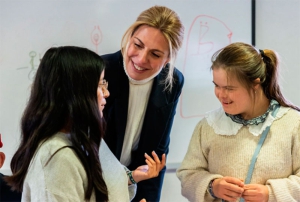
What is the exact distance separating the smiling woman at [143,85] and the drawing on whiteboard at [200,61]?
348 millimetres

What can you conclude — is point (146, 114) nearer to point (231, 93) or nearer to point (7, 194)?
point (231, 93)

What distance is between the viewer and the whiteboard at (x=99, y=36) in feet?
5.47

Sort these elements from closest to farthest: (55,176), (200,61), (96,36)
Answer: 1. (55,176)
2. (96,36)
3. (200,61)

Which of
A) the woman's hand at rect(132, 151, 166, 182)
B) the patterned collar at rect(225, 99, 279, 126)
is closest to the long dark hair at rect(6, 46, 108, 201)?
the woman's hand at rect(132, 151, 166, 182)

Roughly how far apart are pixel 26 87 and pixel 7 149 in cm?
27

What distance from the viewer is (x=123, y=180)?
1.12 meters

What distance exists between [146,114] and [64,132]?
55 cm

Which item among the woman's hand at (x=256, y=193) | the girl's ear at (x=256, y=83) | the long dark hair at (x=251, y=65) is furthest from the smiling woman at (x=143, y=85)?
the woman's hand at (x=256, y=193)

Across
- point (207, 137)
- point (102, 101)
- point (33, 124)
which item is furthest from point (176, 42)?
point (33, 124)

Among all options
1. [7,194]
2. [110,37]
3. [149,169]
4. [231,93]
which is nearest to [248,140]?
[231,93]

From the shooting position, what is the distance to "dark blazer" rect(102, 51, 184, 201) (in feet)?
4.79

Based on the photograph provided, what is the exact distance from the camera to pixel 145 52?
53.7 inches

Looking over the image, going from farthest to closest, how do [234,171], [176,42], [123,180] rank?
[176,42]
[234,171]
[123,180]

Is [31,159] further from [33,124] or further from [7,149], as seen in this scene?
[7,149]
